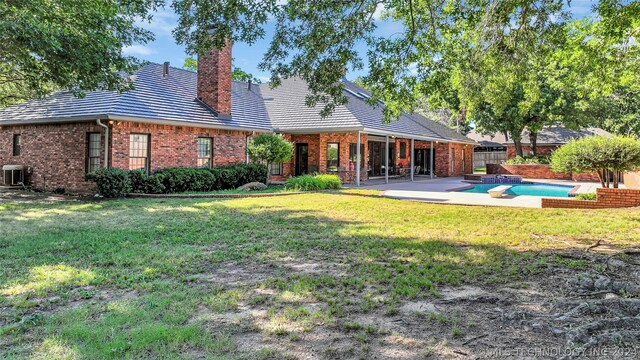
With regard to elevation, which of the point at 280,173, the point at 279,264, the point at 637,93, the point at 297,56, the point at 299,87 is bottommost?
the point at 279,264

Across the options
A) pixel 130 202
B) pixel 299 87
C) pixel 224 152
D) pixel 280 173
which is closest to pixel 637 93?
pixel 299 87

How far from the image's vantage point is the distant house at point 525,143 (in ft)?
119

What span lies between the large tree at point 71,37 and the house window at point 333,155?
40.1 feet

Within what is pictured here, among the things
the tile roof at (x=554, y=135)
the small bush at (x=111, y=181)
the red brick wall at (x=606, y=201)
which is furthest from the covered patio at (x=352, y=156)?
the tile roof at (x=554, y=135)

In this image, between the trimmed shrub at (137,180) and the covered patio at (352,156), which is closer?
the trimmed shrub at (137,180)

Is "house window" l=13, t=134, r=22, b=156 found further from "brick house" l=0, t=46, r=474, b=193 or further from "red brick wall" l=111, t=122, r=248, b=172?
"red brick wall" l=111, t=122, r=248, b=172

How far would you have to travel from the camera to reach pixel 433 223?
342 inches

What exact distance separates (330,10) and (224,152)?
11458 mm

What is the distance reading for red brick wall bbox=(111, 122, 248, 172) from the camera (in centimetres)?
1461

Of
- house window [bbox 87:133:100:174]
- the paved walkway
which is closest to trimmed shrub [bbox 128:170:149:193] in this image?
house window [bbox 87:133:100:174]

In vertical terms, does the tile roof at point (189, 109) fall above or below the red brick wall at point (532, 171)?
above

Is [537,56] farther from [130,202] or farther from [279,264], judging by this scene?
[130,202]

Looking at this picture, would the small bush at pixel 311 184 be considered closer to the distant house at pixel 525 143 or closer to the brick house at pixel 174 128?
the brick house at pixel 174 128

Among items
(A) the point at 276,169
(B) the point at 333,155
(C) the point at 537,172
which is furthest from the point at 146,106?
(C) the point at 537,172
